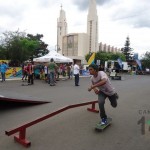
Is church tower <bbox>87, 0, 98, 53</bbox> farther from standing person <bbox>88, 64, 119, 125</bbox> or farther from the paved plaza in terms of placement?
standing person <bbox>88, 64, 119, 125</bbox>

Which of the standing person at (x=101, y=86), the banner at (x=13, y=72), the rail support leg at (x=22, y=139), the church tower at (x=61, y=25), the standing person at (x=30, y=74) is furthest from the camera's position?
the church tower at (x=61, y=25)

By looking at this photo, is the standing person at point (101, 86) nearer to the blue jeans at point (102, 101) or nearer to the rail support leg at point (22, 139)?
the blue jeans at point (102, 101)

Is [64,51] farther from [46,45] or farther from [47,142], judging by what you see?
[47,142]

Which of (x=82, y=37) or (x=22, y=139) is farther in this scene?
(x=82, y=37)

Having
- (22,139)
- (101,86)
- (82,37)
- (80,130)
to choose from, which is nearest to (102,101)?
(101,86)

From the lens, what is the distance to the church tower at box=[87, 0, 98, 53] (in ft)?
391

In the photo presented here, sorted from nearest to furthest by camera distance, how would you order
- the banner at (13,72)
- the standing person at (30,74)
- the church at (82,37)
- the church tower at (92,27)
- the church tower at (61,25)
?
the standing person at (30,74), the banner at (13,72), the church tower at (61,25), the church tower at (92,27), the church at (82,37)

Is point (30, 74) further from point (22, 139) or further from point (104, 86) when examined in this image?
point (22, 139)

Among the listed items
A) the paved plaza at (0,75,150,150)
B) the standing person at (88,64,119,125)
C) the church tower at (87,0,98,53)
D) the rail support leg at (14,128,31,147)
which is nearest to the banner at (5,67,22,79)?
the paved plaza at (0,75,150,150)

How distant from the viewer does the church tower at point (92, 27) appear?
119m

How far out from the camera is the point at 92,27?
120938 millimetres

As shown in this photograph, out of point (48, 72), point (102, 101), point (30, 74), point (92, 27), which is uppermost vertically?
point (92, 27)

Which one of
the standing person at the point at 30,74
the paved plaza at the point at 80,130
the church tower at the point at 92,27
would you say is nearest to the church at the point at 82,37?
the church tower at the point at 92,27

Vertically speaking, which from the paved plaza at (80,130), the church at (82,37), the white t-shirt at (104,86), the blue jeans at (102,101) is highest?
the church at (82,37)
